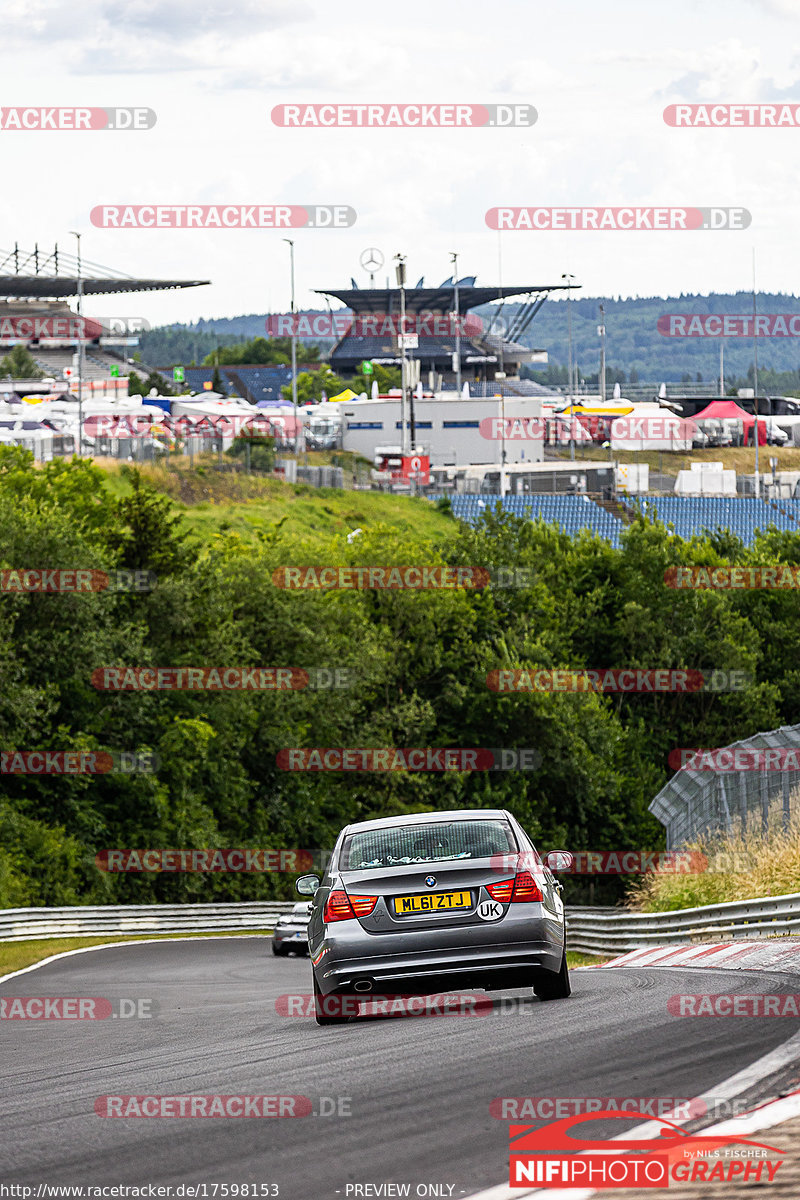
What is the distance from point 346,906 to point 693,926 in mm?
9196

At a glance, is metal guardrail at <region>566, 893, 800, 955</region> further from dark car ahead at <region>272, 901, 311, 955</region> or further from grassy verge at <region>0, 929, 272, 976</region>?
grassy verge at <region>0, 929, 272, 976</region>

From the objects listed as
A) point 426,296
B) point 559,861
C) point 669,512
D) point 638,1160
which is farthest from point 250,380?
point 638,1160

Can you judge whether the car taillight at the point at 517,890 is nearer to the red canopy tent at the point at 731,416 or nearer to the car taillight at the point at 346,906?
the car taillight at the point at 346,906

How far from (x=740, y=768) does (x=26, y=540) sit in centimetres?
1983

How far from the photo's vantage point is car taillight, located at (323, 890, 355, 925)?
945 cm

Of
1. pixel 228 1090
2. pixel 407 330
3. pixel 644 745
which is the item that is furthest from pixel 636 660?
pixel 407 330

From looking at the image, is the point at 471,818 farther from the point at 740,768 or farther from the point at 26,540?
the point at 26,540

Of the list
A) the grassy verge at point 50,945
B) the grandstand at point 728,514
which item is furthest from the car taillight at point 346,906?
the grandstand at point 728,514

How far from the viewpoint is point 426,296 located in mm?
175875

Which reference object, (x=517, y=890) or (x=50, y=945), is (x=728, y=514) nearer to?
(x=50, y=945)

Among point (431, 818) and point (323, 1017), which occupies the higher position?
point (431, 818)

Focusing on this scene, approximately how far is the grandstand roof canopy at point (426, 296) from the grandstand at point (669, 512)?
9508cm

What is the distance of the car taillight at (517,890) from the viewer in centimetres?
946

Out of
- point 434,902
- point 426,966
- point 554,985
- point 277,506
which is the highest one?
point 277,506
